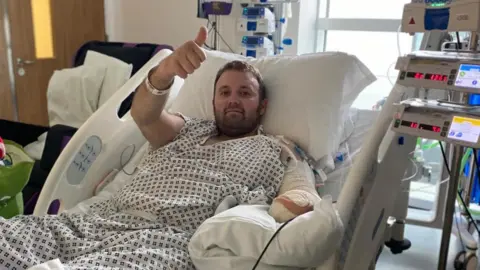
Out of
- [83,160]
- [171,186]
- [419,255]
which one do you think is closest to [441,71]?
[171,186]

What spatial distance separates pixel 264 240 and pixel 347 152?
87cm

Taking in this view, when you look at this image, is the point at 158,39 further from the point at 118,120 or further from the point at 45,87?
the point at 118,120

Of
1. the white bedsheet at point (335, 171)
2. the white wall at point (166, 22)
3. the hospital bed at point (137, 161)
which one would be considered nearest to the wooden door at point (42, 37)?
the white wall at point (166, 22)

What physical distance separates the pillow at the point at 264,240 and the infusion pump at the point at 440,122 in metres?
0.44

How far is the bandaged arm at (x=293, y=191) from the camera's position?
3.78ft

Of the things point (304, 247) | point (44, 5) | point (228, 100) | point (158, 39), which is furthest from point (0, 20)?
point (304, 247)

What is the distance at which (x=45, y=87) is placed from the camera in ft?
11.3

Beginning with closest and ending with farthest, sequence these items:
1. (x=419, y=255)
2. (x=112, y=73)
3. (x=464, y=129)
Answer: (x=464, y=129) < (x=419, y=255) < (x=112, y=73)

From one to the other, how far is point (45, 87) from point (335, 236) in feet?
9.97

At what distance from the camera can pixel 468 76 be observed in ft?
4.06

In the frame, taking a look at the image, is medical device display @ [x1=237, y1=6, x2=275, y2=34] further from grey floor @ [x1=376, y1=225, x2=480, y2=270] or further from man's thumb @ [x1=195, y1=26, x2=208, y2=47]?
grey floor @ [x1=376, y1=225, x2=480, y2=270]

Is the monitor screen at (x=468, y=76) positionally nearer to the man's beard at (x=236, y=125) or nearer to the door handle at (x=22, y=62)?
the man's beard at (x=236, y=125)

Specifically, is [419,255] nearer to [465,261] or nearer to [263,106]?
[465,261]

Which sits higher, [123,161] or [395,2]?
[395,2]
